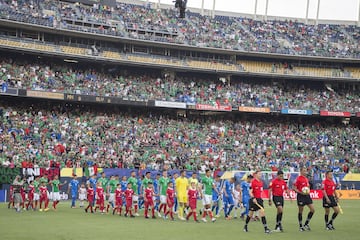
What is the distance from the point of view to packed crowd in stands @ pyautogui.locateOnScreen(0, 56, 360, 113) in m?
48.5

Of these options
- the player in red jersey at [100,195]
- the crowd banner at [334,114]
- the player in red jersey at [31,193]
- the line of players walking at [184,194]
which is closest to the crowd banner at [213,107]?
the crowd banner at [334,114]

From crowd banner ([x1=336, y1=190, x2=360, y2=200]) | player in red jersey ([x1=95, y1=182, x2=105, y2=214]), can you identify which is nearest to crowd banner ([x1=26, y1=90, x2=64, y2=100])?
player in red jersey ([x1=95, y1=182, x2=105, y2=214])

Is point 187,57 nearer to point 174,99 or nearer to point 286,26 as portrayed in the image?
point 174,99

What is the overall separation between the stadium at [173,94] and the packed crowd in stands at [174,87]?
152 millimetres

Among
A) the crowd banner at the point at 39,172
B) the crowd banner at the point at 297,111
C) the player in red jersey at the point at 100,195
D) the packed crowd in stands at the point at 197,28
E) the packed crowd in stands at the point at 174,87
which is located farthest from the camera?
the crowd banner at the point at 297,111

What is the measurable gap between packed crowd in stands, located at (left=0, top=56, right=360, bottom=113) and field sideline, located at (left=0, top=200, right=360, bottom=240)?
81.1 feet

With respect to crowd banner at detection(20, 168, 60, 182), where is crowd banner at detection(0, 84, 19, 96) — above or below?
above

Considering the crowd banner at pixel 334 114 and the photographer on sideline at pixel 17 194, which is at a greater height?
the crowd banner at pixel 334 114

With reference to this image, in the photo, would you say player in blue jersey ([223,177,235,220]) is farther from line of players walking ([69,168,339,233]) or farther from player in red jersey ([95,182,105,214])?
player in red jersey ([95,182,105,214])

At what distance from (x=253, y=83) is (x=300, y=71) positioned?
18.0 ft

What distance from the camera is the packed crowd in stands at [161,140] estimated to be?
41219mm

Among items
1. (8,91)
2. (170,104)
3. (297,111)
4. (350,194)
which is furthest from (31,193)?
(297,111)

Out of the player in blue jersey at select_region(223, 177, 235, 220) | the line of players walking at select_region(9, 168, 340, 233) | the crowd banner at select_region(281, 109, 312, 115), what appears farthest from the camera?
the crowd banner at select_region(281, 109, 312, 115)

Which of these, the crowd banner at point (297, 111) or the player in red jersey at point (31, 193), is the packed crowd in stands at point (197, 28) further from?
→ the player in red jersey at point (31, 193)
